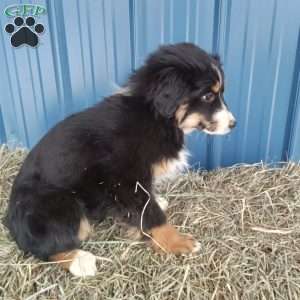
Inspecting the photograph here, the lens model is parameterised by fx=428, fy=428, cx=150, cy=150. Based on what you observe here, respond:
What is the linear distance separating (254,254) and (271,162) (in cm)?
136

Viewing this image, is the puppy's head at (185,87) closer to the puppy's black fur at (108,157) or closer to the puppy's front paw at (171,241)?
the puppy's black fur at (108,157)

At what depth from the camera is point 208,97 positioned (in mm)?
2582

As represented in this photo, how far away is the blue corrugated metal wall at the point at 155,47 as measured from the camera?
10.9 ft

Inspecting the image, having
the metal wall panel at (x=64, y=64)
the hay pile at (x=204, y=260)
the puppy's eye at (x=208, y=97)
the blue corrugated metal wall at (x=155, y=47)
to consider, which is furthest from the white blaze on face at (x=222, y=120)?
the metal wall panel at (x=64, y=64)

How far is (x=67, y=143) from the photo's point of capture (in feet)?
8.50

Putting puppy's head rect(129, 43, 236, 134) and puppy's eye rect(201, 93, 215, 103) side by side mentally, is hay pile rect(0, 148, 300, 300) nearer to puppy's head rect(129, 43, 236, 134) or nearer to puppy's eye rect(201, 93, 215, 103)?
puppy's head rect(129, 43, 236, 134)

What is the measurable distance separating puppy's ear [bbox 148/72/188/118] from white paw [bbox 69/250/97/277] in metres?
0.99

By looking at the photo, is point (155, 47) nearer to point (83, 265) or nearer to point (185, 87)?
point (185, 87)

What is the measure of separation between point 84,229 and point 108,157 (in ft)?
1.53

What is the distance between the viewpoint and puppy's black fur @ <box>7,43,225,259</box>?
8.13ft

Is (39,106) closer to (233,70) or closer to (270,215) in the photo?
(233,70)

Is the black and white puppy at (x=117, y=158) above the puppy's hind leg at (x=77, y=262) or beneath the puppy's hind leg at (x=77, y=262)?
above

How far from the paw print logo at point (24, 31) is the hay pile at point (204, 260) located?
1.17 m

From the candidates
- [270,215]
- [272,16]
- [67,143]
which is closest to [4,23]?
[67,143]
